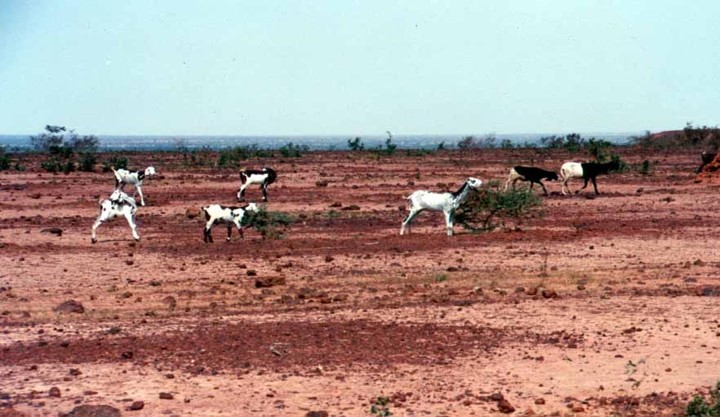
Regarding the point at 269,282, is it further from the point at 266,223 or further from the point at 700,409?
the point at 700,409

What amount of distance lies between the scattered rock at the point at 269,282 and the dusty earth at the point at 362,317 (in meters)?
0.20

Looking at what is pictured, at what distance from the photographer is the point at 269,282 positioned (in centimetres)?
1642

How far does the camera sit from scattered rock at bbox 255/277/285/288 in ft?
53.5

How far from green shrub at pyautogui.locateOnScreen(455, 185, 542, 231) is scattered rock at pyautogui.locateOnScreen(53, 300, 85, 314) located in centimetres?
1028

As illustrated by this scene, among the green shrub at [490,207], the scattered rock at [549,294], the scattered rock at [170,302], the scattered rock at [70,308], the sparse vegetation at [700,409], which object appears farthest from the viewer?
the green shrub at [490,207]

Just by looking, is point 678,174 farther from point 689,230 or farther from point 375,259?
point 375,259

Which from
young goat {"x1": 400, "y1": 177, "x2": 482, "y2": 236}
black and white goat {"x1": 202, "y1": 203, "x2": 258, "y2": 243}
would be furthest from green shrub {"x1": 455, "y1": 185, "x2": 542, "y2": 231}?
black and white goat {"x1": 202, "y1": 203, "x2": 258, "y2": 243}

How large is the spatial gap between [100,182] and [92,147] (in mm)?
31015

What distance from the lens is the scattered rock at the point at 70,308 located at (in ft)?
47.1

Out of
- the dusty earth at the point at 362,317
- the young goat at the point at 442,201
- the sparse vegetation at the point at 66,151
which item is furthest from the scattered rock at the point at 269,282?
the sparse vegetation at the point at 66,151

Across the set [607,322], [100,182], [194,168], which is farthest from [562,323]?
[194,168]

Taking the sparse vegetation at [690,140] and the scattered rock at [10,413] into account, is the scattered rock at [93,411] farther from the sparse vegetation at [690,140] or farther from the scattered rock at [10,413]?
the sparse vegetation at [690,140]

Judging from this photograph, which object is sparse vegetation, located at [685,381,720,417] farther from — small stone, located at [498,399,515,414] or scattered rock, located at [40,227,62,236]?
scattered rock, located at [40,227,62,236]

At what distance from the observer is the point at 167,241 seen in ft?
73.1
